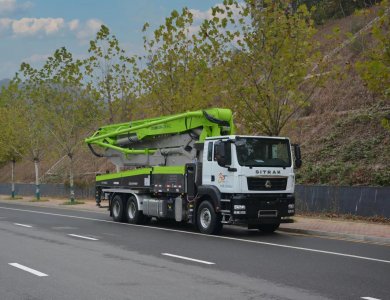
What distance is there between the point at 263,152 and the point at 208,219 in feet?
8.23

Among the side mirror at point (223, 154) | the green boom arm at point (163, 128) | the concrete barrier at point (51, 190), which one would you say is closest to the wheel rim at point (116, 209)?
the green boom arm at point (163, 128)

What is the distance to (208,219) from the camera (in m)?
16.9

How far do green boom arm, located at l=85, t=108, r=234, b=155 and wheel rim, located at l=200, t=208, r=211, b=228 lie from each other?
2.18 meters

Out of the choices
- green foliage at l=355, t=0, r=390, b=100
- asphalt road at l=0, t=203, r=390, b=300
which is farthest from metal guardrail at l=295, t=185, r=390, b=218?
green foliage at l=355, t=0, r=390, b=100

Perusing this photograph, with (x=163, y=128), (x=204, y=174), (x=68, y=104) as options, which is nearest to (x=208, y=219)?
(x=204, y=174)

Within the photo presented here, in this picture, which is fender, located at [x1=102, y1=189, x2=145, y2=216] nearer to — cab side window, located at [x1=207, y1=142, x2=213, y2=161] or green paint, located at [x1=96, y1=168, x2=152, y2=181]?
green paint, located at [x1=96, y1=168, x2=152, y2=181]

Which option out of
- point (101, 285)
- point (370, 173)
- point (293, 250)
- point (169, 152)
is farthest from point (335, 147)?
point (101, 285)

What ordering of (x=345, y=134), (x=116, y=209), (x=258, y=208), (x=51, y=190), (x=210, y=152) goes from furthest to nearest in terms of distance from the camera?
1. (x=51, y=190)
2. (x=345, y=134)
3. (x=116, y=209)
4. (x=210, y=152)
5. (x=258, y=208)

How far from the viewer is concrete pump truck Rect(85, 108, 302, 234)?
632 inches

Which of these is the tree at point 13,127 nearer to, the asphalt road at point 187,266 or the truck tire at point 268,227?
the asphalt road at point 187,266

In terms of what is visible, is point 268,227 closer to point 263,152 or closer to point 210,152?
point 263,152

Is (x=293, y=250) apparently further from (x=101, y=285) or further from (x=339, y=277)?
(x=101, y=285)

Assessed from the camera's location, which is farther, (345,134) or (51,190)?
(51,190)

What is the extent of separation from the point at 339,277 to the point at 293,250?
11.6ft
